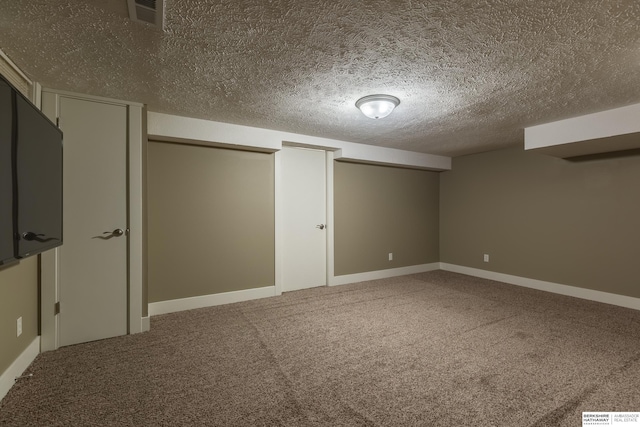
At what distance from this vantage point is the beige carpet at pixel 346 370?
1698 millimetres

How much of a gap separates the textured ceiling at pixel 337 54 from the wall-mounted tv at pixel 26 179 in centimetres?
54

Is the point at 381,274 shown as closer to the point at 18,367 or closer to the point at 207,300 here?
the point at 207,300

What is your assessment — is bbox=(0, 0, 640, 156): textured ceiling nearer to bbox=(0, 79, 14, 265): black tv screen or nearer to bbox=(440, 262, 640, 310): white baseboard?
bbox=(0, 79, 14, 265): black tv screen

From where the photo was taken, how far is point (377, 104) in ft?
8.82

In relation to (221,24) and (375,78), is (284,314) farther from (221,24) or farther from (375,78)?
(221,24)

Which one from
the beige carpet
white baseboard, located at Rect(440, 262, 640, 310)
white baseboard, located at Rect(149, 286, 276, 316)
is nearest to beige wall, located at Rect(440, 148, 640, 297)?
white baseboard, located at Rect(440, 262, 640, 310)

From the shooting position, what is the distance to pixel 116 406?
5.82ft

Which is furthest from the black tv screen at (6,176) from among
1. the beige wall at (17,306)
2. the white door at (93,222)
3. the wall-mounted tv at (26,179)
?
the white door at (93,222)

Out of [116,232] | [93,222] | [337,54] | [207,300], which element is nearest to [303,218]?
[207,300]

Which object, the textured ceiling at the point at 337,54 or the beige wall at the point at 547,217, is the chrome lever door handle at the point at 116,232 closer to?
the textured ceiling at the point at 337,54

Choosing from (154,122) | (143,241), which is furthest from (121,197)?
(154,122)

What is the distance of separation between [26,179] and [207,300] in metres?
2.38

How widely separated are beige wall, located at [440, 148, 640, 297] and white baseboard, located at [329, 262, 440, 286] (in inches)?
20.7

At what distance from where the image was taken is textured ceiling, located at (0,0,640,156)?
157 cm
